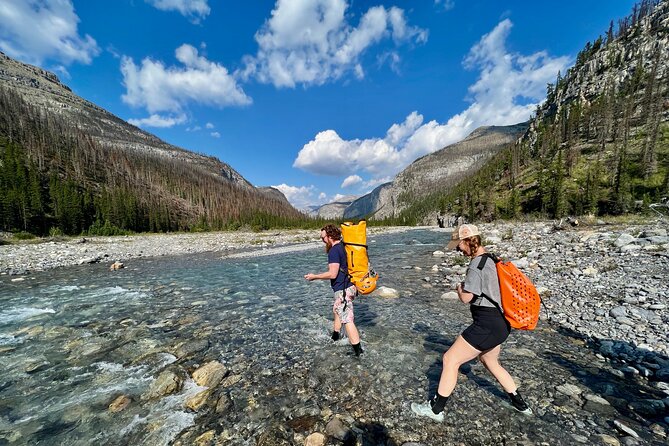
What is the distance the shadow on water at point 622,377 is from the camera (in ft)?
14.4

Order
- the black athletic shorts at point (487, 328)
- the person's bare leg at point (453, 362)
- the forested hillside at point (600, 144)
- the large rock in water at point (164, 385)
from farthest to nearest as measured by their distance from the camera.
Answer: the forested hillside at point (600, 144) < the large rock in water at point (164, 385) < the person's bare leg at point (453, 362) < the black athletic shorts at point (487, 328)

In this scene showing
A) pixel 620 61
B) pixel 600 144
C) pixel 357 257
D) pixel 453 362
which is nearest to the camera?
pixel 453 362

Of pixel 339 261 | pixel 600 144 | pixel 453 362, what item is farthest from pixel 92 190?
pixel 600 144

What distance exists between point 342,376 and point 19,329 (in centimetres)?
1078

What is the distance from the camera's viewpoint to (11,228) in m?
51.2

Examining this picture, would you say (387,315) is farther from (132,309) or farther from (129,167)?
(129,167)

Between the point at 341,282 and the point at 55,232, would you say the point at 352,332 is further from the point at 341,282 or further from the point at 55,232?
the point at 55,232

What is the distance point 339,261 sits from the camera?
21.6ft

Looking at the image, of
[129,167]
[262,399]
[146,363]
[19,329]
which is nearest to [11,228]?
[19,329]

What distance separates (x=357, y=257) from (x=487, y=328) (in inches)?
121

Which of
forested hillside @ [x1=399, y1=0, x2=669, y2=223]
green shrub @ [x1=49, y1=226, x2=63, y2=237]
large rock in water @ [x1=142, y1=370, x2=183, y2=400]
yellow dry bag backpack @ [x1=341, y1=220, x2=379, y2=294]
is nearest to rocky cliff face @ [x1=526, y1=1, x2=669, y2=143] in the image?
forested hillside @ [x1=399, y1=0, x2=669, y2=223]

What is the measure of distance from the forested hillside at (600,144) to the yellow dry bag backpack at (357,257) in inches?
2375

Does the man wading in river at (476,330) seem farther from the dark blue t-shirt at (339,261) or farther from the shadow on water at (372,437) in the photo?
the dark blue t-shirt at (339,261)

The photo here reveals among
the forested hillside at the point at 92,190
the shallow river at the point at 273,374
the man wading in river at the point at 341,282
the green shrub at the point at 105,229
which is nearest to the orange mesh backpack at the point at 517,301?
the shallow river at the point at 273,374
